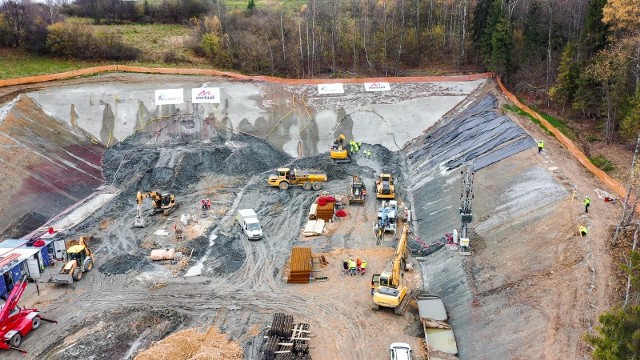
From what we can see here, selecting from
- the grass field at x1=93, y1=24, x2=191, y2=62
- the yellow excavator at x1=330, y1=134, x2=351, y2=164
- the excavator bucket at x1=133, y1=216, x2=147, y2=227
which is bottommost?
the excavator bucket at x1=133, y1=216, x2=147, y2=227

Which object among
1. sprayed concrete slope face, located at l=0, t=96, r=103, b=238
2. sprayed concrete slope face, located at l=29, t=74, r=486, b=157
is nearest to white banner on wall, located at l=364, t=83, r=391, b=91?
sprayed concrete slope face, located at l=29, t=74, r=486, b=157

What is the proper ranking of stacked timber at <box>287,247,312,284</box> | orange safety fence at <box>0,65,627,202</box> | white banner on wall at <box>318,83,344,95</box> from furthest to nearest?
1. white banner on wall at <box>318,83,344,95</box>
2. orange safety fence at <box>0,65,627,202</box>
3. stacked timber at <box>287,247,312,284</box>

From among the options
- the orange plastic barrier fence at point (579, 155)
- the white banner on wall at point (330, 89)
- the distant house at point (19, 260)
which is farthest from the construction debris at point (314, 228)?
the white banner on wall at point (330, 89)

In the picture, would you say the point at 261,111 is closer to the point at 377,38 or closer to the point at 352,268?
the point at 377,38

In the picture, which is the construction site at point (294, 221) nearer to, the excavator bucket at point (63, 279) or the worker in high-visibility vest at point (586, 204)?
the excavator bucket at point (63, 279)

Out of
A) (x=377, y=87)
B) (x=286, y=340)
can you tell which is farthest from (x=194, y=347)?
(x=377, y=87)

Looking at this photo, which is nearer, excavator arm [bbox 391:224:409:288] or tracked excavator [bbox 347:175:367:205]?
excavator arm [bbox 391:224:409:288]

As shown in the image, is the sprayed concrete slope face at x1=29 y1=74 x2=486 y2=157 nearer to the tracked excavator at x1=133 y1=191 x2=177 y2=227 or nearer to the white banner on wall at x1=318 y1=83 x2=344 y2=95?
the white banner on wall at x1=318 y1=83 x2=344 y2=95
